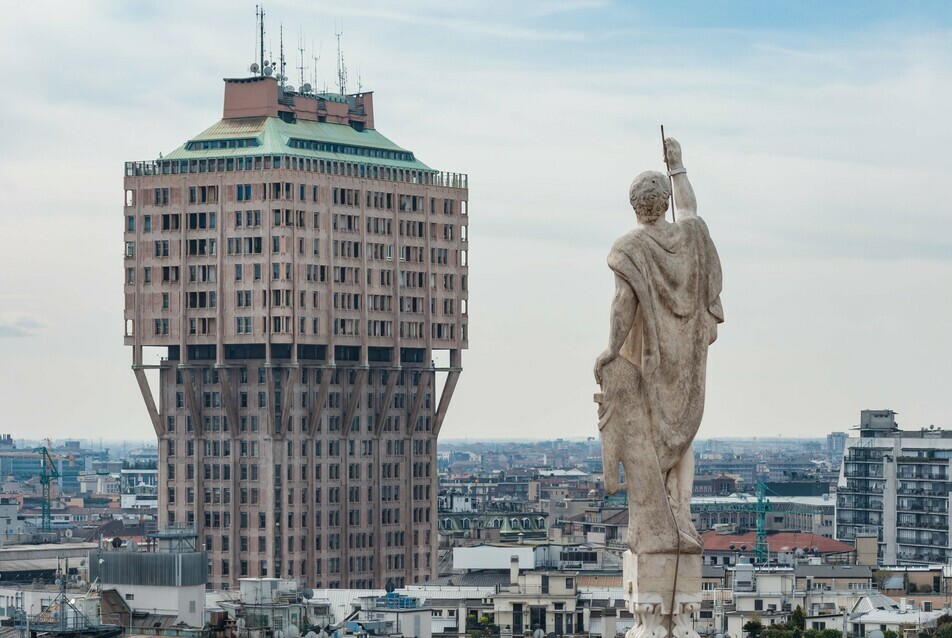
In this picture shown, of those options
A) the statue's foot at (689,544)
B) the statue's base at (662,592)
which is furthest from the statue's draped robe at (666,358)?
the statue's base at (662,592)

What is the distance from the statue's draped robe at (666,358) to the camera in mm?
19750

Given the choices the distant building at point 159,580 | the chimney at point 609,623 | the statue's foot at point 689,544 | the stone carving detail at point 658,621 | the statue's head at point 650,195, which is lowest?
the chimney at point 609,623

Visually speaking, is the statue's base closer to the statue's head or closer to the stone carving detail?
the stone carving detail

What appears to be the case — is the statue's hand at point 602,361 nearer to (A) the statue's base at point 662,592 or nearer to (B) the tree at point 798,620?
(A) the statue's base at point 662,592

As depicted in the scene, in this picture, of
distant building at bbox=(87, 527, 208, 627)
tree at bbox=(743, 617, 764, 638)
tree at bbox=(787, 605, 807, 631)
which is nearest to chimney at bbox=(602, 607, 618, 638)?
tree at bbox=(743, 617, 764, 638)

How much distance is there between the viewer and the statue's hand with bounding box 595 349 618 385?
19.5 metres

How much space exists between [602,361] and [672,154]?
1795 mm

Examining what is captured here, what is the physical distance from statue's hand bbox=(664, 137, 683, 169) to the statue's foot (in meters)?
2.61

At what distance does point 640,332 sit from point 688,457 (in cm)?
93

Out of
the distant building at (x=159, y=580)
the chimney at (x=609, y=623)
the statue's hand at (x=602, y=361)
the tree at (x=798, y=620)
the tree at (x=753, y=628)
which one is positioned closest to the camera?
the statue's hand at (x=602, y=361)

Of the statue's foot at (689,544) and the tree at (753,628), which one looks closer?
the statue's foot at (689,544)

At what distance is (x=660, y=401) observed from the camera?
65.0ft

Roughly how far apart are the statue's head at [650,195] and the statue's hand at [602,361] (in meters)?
1.01

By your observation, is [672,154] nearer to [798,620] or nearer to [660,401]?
[660,401]
